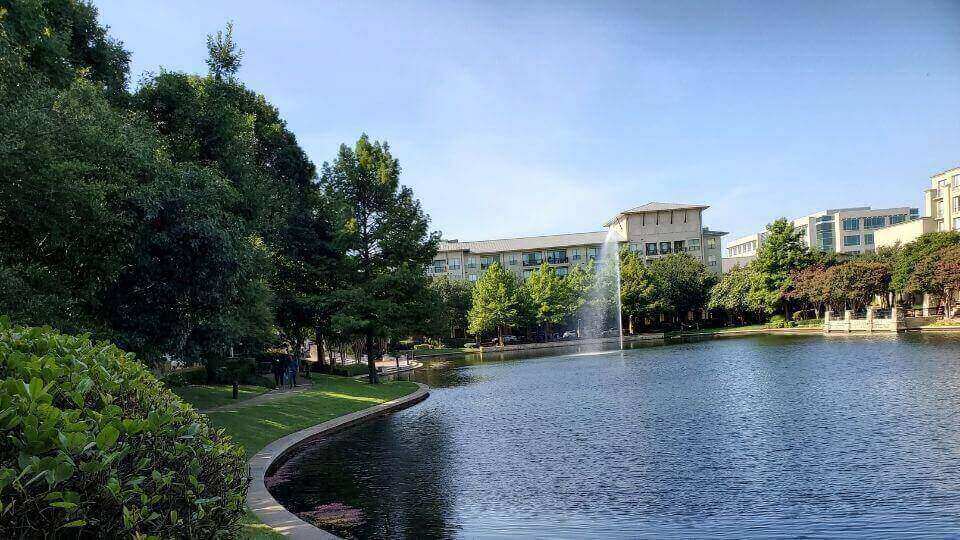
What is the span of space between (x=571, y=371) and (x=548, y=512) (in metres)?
27.9

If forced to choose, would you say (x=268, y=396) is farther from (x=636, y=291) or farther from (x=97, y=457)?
(x=636, y=291)

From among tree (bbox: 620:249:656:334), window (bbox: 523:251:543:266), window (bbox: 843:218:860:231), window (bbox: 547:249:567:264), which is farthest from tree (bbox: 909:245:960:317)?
window (bbox: 843:218:860:231)

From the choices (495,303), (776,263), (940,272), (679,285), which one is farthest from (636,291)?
(940,272)

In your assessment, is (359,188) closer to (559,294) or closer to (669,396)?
(669,396)

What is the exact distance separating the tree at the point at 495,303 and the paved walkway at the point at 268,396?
1641 inches

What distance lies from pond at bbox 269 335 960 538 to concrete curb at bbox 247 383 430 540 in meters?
0.47

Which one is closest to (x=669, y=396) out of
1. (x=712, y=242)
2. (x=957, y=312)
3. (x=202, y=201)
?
(x=202, y=201)

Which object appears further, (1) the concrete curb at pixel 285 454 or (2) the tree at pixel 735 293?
(2) the tree at pixel 735 293

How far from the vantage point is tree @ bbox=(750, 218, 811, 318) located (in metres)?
76.0

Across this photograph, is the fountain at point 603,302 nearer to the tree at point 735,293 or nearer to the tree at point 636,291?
the tree at point 636,291

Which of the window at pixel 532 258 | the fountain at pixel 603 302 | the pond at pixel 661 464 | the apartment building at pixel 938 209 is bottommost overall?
the pond at pixel 661 464

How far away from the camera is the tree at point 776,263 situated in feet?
249

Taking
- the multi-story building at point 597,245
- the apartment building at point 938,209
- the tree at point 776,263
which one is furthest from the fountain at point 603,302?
the apartment building at point 938,209

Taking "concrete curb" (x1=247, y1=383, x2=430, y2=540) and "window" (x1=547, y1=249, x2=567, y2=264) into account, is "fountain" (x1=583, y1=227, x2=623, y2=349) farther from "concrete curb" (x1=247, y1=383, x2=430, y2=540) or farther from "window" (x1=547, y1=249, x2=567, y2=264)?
"concrete curb" (x1=247, y1=383, x2=430, y2=540)
